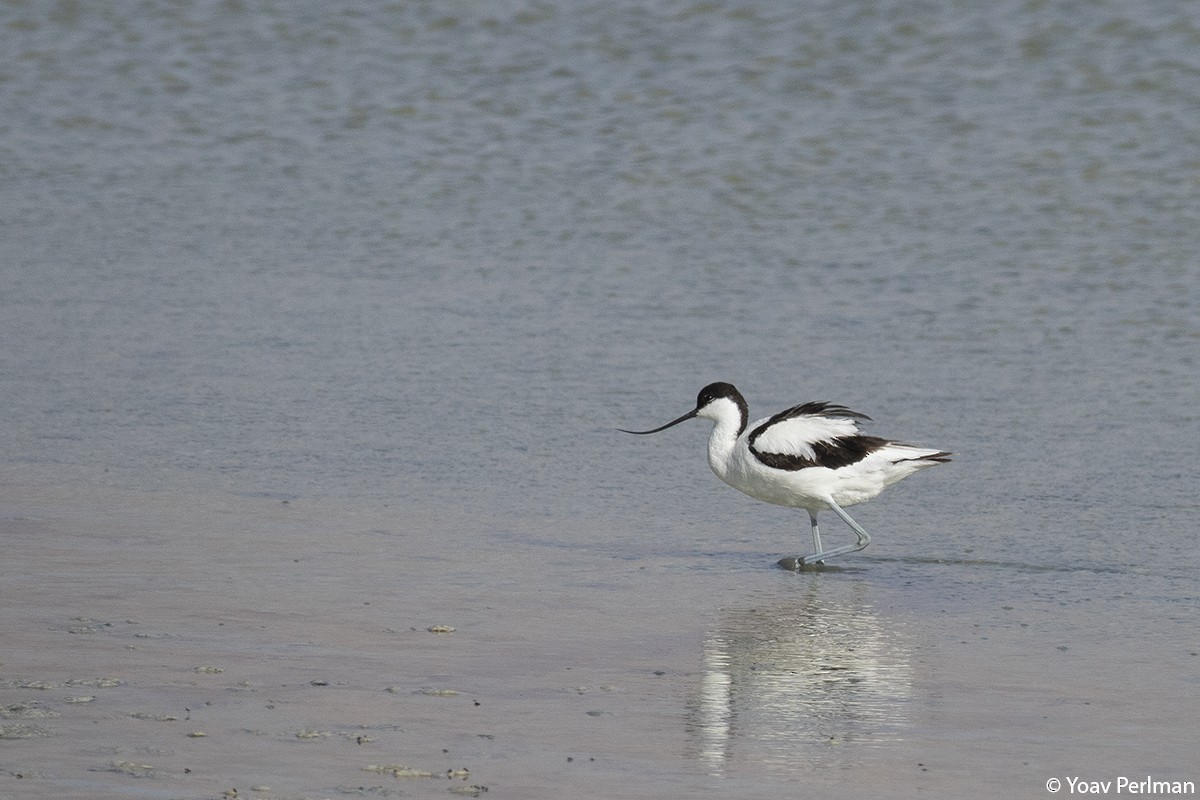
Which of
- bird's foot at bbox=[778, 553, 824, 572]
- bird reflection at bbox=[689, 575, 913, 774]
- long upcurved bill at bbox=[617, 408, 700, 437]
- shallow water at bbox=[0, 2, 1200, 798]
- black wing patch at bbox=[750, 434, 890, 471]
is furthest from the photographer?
long upcurved bill at bbox=[617, 408, 700, 437]

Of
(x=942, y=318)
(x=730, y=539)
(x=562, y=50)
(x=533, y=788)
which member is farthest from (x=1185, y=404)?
(x=562, y=50)

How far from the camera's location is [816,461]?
8.32 meters

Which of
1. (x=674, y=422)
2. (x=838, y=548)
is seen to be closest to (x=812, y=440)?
(x=838, y=548)

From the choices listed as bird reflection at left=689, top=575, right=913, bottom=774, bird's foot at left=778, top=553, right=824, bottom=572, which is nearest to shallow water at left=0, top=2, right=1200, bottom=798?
bird reflection at left=689, top=575, right=913, bottom=774

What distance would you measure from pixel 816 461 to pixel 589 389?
254 centimetres

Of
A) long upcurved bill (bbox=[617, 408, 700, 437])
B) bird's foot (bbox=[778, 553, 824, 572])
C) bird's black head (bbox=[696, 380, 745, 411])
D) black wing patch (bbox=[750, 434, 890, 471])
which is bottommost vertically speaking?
bird's foot (bbox=[778, 553, 824, 572])

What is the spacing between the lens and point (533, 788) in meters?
4.95

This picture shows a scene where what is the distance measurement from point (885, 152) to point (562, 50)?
4.98 metres

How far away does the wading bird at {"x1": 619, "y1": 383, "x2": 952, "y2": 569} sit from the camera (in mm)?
8328

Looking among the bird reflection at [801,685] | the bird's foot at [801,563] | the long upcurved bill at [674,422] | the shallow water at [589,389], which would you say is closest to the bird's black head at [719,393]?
the long upcurved bill at [674,422]

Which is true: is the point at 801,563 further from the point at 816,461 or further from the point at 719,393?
the point at 719,393

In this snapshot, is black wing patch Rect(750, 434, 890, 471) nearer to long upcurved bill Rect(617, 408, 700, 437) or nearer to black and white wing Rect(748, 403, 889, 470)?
black and white wing Rect(748, 403, 889, 470)

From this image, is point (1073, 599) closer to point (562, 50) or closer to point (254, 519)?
point (254, 519)

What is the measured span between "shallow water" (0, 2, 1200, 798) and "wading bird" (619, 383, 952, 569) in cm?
23
